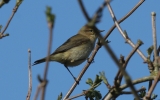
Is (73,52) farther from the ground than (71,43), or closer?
closer

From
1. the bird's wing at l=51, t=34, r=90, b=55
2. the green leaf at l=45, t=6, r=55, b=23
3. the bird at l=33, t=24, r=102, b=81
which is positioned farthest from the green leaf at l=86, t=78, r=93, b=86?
the bird's wing at l=51, t=34, r=90, b=55

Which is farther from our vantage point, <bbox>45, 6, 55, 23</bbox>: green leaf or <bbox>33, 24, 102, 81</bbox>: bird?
<bbox>33, 24, 102, 81</bbox>: bird

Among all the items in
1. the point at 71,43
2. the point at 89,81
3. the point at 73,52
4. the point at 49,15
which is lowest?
the point at 49,15

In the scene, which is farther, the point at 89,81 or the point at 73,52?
the point at 73,52

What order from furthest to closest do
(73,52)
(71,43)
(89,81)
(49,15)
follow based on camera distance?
(71,43)
(73,52)
(89,81)
(49,15)

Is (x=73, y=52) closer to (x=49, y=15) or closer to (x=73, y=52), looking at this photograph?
(x=73, y=52)

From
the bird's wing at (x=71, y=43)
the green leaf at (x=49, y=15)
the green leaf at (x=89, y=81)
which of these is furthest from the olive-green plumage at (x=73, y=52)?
the green leaf at (x=49, y=15)

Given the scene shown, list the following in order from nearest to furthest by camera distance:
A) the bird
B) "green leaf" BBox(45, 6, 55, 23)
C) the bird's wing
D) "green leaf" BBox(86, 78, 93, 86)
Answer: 1. "green leaf" BBox(45, 6, 55, 23)
2. "green leaf" BBox(86, 78, 93, 86)
3. the bird
4. the bird's wing

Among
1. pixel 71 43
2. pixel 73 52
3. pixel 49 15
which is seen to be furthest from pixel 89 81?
pixel 71 43

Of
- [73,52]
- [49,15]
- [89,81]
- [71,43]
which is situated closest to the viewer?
[49,15]

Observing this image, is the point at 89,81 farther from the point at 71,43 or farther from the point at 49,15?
the point at 71,43

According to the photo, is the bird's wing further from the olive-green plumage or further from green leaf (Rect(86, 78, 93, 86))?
green leaf (Rect(86, 78, 93, 86))

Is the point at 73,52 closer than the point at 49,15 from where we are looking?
No

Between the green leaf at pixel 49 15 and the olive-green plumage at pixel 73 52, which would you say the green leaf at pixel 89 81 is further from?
the olive-green plumage at pixel 73 52
